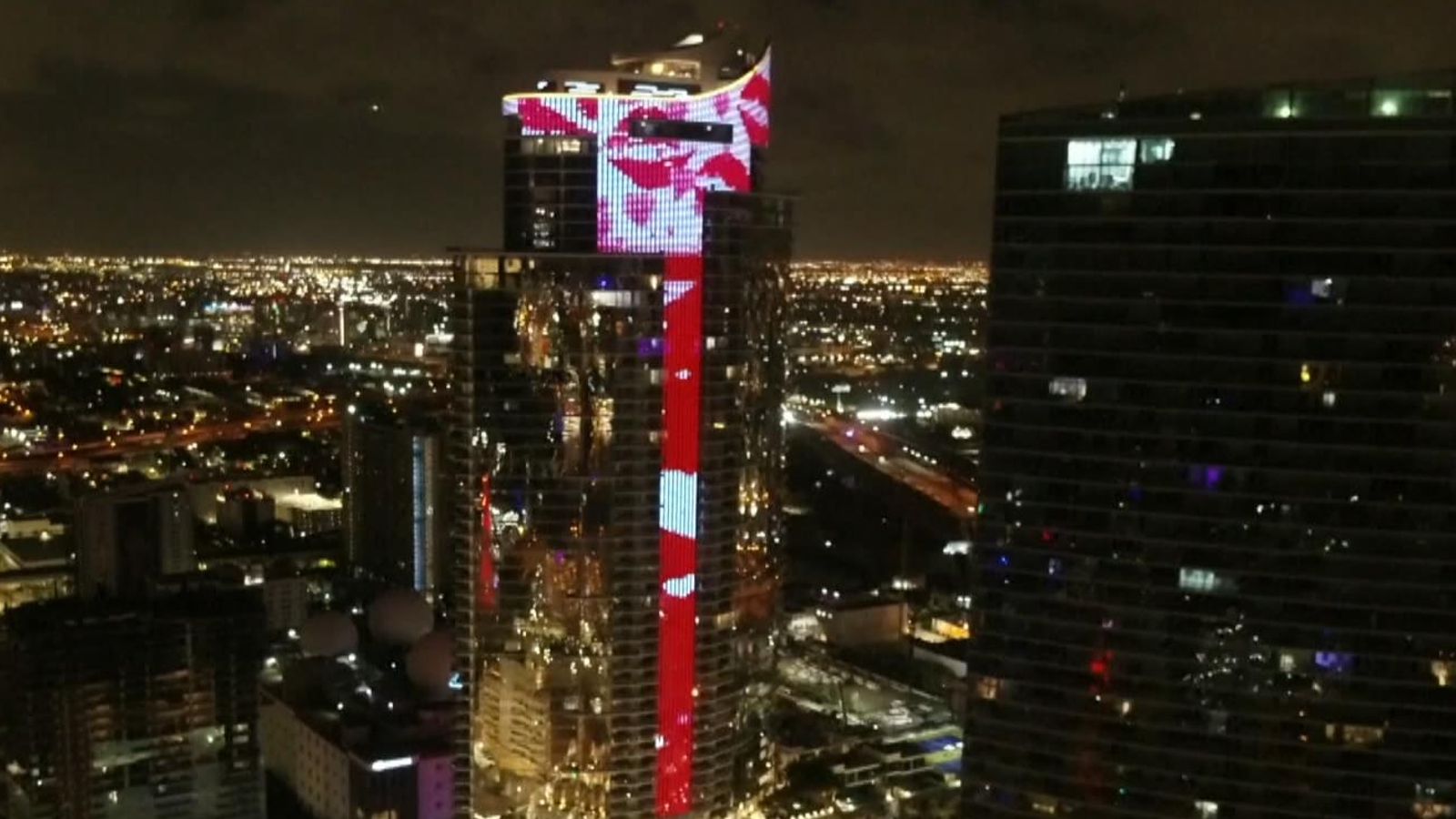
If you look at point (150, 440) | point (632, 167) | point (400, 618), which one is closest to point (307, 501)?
point (150, 440)

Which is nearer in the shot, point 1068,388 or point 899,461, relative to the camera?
point 1068,388

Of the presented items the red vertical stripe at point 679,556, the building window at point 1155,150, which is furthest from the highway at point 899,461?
the building window at point 1155,150

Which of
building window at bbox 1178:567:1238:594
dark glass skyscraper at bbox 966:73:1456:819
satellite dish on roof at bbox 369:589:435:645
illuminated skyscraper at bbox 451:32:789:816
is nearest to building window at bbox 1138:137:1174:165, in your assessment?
dark glass skyscraper at bbox 966:73:1456:819

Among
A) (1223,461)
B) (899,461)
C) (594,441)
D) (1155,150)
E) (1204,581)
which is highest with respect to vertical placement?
(1155,150)

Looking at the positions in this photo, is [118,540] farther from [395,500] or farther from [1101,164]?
[1101,164]

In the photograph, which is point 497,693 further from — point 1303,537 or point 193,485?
point 193,485

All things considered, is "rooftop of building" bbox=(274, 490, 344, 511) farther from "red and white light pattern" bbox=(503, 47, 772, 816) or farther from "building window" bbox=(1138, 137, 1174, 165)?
"building window" bbox=(1138, 137, 1174, 165)
